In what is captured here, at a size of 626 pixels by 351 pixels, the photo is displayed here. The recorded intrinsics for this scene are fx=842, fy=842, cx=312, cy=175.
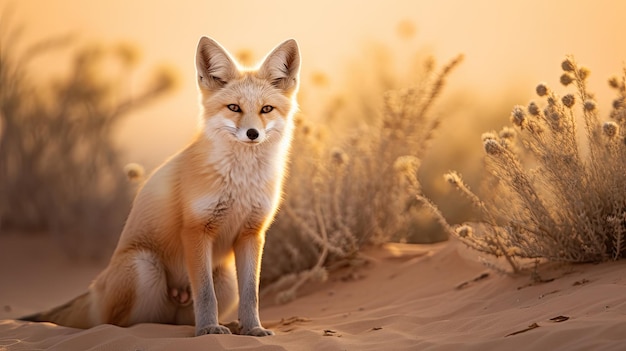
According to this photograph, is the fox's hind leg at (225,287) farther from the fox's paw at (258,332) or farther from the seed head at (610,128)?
the seed head at (610,128)

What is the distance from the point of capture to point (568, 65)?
16.8ft

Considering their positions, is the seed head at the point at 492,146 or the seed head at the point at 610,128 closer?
the seed head at the point at 610,128

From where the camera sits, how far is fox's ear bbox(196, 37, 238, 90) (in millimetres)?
5141

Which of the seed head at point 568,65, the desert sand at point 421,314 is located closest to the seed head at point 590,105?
the seed head at point 568,65

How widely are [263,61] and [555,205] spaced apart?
6.88 ft

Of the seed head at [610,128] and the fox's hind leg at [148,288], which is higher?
the seed head at [610,128]

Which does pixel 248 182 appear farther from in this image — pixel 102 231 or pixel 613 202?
pixel 102 231

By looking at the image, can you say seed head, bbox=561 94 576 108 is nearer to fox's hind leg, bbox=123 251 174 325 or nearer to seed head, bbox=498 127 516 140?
seed head, bbox=498 127 516 140

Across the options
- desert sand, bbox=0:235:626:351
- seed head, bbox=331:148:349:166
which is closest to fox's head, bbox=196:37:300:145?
desert sand, bbox=0:235:626:351

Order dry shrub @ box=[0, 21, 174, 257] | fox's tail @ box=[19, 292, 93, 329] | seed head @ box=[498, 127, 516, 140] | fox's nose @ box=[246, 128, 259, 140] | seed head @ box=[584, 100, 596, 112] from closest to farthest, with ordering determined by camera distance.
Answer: fox's nose @ box=[246, 128, 259, 140], seed head @ box=[584, 100, 596, 112], seed head @ box=[498, 127, 516, 140], fox's tail @ box=[19, 292, 93, 329], dry shrub @ box=[0, 21, 174, 257]

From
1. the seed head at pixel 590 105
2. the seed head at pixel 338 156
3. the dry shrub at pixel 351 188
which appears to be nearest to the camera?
the seed head at pixel 590 105

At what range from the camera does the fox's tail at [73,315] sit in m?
5.47

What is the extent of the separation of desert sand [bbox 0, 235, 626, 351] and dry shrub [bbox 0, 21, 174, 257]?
2.31 metres

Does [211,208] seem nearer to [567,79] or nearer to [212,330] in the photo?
[212,330]
